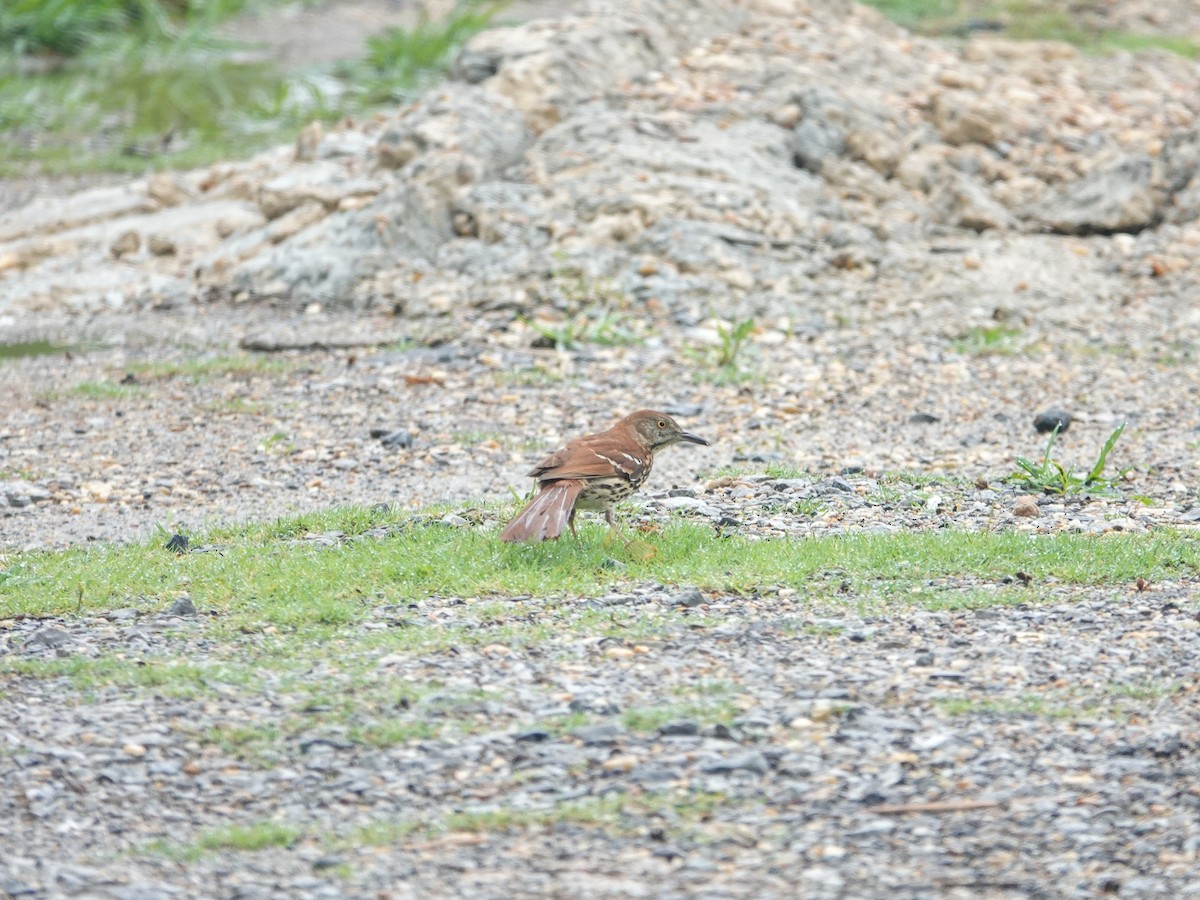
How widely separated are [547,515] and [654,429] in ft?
4.24

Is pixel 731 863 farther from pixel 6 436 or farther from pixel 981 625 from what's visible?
pixel 6 436

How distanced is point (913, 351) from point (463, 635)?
6970 millimetres

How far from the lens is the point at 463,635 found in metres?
6.64

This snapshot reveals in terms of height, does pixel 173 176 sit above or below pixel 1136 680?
below

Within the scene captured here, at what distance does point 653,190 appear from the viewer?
46.8ft

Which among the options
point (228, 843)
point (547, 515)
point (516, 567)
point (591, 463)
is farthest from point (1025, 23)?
point (228, 843)

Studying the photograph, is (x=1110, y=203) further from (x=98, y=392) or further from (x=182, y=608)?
(x=182, y=608)

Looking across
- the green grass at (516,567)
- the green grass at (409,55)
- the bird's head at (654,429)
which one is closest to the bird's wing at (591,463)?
the green grass at (516,567)

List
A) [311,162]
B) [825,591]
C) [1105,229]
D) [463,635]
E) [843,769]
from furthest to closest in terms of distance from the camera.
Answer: [311,162] < [1105,229] < [825,591] < [463,635] < [843,769]

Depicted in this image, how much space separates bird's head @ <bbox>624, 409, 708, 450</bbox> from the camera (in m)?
8.20

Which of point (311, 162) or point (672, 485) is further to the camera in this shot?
point (311, 162)

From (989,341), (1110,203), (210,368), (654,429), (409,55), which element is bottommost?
(210,368)

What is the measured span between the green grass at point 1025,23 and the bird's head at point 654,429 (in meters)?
14.1

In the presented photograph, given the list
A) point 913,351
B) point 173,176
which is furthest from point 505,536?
point 173,176
